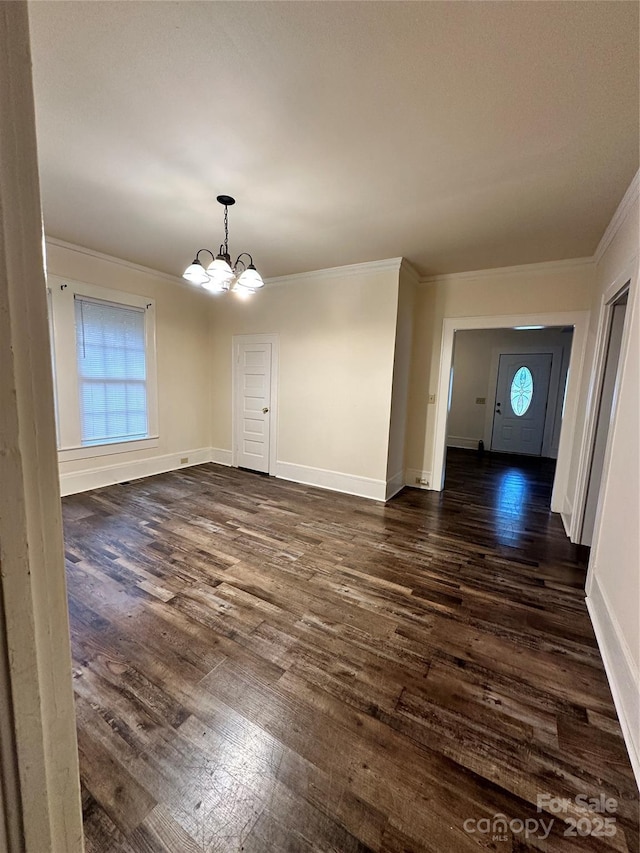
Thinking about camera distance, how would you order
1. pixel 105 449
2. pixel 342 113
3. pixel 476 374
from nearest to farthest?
pixel 342 113 < pixel 105 449 < pixel 476 374

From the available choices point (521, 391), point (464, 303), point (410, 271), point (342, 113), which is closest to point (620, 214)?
point (464, 303)

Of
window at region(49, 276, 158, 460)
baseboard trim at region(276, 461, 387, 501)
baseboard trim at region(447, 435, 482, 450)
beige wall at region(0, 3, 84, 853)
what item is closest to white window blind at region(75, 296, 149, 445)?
window at region(49, 276, 158, 460)

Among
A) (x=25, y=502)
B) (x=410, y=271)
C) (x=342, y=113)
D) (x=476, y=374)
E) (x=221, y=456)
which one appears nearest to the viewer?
(x=25, y=502)

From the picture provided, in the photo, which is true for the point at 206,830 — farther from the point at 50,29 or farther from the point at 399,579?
the point at 50,29

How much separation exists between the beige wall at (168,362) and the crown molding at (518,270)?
3.27 metres

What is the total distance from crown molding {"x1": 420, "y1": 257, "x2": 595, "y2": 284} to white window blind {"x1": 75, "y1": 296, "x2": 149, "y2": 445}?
3711 mm

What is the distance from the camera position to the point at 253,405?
520 cm

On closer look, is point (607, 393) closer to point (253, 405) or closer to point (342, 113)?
point (342, 113)

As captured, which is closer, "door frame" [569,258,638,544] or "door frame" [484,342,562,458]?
"door frame" [569,258,638,544]

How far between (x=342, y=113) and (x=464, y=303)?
9.61 feet

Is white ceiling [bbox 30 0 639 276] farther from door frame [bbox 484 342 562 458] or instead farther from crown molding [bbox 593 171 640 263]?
door frame [bbox 484 342 562 458]

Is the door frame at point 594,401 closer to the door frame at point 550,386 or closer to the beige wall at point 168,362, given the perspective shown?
the door frame at point 550,386

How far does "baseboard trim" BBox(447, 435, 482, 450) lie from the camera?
7.47 m

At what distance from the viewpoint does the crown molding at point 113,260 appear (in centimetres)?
368
